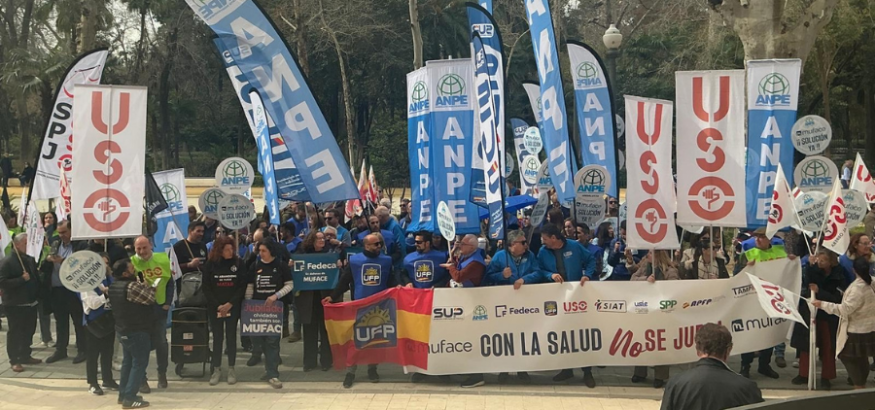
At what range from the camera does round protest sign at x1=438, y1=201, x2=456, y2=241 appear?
9.16 meters

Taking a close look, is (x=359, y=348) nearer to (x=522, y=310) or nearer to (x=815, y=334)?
(x=522, y=310)

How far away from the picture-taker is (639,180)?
9117 mm

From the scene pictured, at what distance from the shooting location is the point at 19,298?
10000 millimetres

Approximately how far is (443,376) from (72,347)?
522 cm

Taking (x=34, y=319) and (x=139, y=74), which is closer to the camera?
(x=34, y=319)

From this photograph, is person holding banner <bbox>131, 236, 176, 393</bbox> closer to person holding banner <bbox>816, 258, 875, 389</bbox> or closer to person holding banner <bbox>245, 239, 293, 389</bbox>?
person holding banner <bbox>245, 239, 293, 389</bbox>

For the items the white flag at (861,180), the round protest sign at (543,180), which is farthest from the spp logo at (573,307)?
the round protest sign at (543,180)

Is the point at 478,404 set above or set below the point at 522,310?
below

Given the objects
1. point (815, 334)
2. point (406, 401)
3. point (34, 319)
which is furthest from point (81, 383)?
point (815, 334)

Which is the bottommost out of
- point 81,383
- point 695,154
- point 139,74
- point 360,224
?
point 81,383

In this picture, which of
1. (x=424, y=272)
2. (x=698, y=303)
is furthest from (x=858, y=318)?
(x=424, y=272)

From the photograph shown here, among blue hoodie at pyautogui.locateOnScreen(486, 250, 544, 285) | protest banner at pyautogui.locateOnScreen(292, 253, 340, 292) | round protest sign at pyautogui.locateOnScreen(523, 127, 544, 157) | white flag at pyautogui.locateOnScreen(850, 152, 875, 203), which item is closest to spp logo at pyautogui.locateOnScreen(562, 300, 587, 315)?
blue hoodie at pyautogui.locateOnScreen(486, 250, 544, 285)

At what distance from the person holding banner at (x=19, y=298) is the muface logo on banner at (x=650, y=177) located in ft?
22.9

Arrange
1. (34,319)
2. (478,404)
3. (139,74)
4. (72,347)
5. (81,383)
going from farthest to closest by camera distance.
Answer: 1. (139,74)
2. (72,347)
3. (34,319)
4. (81,383)
5. (478,404)
